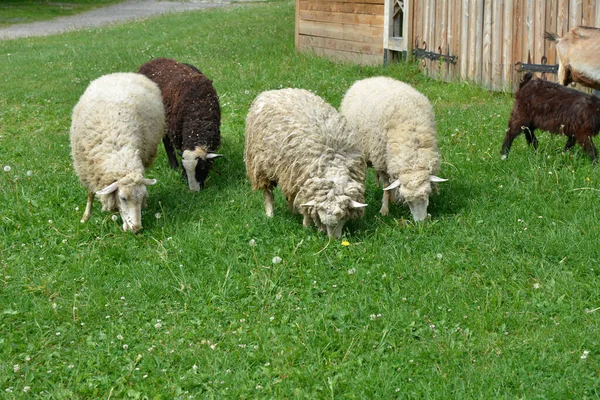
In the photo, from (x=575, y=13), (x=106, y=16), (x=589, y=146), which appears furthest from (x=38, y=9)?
(x=589, y=146)

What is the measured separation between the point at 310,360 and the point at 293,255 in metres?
1.39

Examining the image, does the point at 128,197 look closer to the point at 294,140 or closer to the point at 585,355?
the point at 294,140

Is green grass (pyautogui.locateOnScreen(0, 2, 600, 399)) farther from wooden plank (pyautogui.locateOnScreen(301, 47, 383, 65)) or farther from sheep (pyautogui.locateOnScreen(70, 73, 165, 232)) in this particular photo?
wooden plank (pyautogui.locateOnScreen(301, 47, 383, 65))

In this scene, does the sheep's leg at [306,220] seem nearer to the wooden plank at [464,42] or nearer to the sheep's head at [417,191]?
the sheep's head at [417,191]

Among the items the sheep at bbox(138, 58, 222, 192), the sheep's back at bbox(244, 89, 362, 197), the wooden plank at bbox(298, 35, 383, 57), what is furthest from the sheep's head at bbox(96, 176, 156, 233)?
the wooden plank at bbox(298, 35, 383, 57)

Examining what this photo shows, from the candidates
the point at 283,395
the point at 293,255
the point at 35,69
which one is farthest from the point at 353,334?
the point at 35,69

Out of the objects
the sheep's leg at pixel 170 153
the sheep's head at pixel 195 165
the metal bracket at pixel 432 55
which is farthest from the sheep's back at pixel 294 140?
the metal bracket at pixel 432 55

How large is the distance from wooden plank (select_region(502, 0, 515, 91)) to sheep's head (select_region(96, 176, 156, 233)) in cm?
650

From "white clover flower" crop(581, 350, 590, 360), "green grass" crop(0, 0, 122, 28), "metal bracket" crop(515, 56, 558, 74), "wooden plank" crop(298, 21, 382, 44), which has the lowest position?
"white clover flower" crop(581, 350, 590, 360)

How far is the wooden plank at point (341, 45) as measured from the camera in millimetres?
13953

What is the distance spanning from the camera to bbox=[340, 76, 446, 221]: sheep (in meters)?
6.55

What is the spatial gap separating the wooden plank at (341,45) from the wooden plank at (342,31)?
8cm

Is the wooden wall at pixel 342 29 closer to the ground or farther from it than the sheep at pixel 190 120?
farther from it

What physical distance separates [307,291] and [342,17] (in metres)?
10.1
